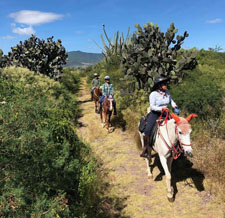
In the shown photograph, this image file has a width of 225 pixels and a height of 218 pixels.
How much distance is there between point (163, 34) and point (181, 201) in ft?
28.0

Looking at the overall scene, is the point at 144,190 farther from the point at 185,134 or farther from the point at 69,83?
the point at 69,83

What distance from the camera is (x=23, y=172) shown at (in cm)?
261

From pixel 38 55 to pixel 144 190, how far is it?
11.6 m

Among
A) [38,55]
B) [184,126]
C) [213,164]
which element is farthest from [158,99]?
[38,55]

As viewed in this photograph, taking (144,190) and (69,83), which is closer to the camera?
(144,190)

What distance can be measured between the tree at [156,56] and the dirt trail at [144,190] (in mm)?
4292

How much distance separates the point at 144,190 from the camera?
197 inches

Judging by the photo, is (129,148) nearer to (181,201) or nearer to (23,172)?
(181,201)

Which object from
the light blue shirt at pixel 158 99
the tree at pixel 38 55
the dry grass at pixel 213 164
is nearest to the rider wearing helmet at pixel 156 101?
the light blue shirt at pixel 158 99

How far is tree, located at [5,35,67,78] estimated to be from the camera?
43.1ft

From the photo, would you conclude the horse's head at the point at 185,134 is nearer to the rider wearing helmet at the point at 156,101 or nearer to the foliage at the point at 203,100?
the rider wearing helmet at the point at 156,101

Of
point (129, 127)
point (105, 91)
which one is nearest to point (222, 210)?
point (129, 127)

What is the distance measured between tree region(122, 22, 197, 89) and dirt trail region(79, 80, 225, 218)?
4.29m

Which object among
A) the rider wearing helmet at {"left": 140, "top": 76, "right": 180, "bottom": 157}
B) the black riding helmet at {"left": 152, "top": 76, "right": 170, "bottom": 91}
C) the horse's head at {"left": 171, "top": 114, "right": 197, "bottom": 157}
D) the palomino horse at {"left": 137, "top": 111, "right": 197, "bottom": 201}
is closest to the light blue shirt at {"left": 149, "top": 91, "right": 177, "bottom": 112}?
the rider wearing helmet at {"left": 140, "top": 76, "right": 180, "bottom": 157}
